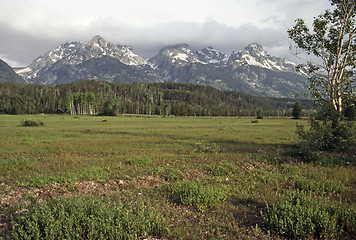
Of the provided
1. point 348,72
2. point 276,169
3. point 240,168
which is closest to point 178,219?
point 240,168

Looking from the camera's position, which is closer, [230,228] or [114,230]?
[114,230]

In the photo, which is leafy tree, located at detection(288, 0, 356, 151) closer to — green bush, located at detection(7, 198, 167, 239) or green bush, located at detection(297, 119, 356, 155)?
green bush, located at detection(297, 119, 356, 155)

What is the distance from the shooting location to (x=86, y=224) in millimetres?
6043

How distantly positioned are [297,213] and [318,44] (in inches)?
862

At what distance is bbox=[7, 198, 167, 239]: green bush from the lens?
543 cm

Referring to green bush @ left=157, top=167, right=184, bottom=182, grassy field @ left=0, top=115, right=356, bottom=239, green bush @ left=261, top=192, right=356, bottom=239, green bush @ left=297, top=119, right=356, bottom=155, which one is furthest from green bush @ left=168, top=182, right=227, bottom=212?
green bush @ left=297, top=119, right=356, bottom=155

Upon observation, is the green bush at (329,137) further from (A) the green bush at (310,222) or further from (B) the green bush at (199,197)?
(B) the green bush at (199,197)

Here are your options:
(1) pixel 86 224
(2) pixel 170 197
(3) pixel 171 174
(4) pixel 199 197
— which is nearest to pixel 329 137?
(3) pixel 171 174

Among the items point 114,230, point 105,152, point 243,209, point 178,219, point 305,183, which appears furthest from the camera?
point 105,152

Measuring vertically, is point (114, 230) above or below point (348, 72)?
below

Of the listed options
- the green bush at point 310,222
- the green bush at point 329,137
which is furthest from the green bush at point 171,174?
the green bush at point 329,137

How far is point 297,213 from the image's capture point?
21.0ft

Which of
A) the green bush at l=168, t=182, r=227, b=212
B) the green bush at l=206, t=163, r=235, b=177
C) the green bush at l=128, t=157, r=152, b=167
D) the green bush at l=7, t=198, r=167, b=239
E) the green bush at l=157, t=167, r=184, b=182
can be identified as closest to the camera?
the green bush at l=7, t=198, r=167, b=239

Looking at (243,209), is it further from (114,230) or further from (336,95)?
(336,95)
